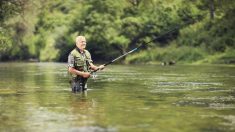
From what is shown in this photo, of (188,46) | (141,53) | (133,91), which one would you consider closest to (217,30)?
(188,46)

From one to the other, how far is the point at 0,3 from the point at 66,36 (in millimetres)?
→ 42255

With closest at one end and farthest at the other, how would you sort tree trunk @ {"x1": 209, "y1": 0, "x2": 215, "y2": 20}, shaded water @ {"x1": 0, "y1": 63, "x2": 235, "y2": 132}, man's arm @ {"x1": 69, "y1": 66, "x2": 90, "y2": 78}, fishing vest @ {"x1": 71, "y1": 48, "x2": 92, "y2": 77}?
shaded water @ {"x1": 0, "y1": 63, "x2": 235, "y2": 132}, man's arm @ {"x1": 69, "y1": 66, "x2": 90, "y2": 78}, fishing vest @ {"x1": 71, "y1": 48, "x2": 92, "y2": 77}, tree trunk @ {"x1": 209, "y1": 0, "x2": 215, "y2": 20}

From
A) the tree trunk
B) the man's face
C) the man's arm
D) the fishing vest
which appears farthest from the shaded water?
the tree trunk

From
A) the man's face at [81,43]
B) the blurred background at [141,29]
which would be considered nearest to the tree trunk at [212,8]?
the blurred background at [141,29]

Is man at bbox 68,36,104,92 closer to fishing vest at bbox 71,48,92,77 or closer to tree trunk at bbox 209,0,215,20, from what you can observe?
fishing vest at bbox 71,48,92,77

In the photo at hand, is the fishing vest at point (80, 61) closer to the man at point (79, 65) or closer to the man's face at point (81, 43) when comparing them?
the man at point (79, 65)

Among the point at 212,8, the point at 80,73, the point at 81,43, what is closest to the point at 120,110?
the point at 80,73

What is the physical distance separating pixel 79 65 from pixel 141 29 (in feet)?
176

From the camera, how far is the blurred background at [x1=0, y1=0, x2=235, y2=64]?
5984cm

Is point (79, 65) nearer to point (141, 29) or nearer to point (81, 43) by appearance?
point (81, 43)

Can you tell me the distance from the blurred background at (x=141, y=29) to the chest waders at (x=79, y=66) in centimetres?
2802

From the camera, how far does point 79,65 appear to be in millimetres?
20312

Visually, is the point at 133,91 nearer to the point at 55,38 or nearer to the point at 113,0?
the point at 113,0

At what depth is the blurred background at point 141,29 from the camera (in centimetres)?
5984
